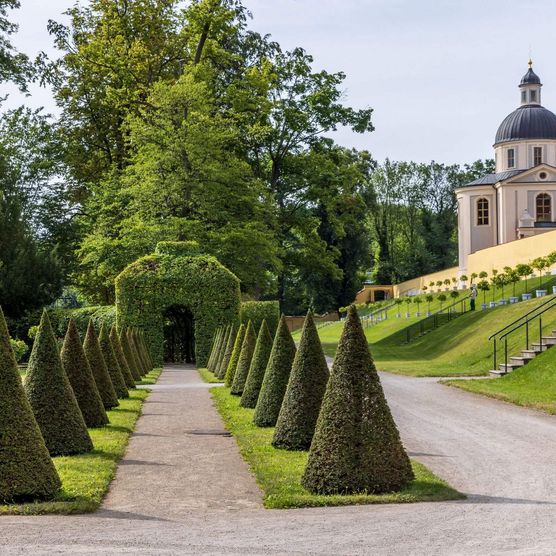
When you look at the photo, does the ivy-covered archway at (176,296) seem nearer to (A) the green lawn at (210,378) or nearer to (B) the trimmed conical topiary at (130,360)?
(A) the green lawn at (210,378)

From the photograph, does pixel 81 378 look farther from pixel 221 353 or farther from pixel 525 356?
pixel 221 353

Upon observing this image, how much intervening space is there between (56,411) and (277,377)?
152 inches

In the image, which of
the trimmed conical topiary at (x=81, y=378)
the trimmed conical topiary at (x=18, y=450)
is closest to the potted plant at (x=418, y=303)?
the trimmed conical topiary at (x=81, y=378)

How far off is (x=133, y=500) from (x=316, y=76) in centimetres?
4429

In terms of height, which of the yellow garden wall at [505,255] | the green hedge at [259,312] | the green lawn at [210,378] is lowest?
the green lawn at [210,378]

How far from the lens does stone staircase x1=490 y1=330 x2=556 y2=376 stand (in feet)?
83.7

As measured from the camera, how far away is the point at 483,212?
3103 inches

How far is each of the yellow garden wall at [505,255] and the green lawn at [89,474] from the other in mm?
40797

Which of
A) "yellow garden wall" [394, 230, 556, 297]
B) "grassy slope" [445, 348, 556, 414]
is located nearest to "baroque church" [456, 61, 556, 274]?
"yellow garden wall" [394, 230, 556, 297]

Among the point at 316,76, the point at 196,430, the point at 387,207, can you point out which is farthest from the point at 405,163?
the point at 196,430

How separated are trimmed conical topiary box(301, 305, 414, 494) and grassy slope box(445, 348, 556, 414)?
9.21 m

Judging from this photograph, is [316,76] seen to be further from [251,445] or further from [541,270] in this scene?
[251,445]

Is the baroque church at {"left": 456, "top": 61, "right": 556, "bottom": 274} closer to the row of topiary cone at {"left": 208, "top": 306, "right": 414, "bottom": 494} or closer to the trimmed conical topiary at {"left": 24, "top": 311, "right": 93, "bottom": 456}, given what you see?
the trimmed conical topiary at {"left": 24, "top": 311, "right": 93, "bottom": 456}

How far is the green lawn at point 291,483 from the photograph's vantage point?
31.2 feet
